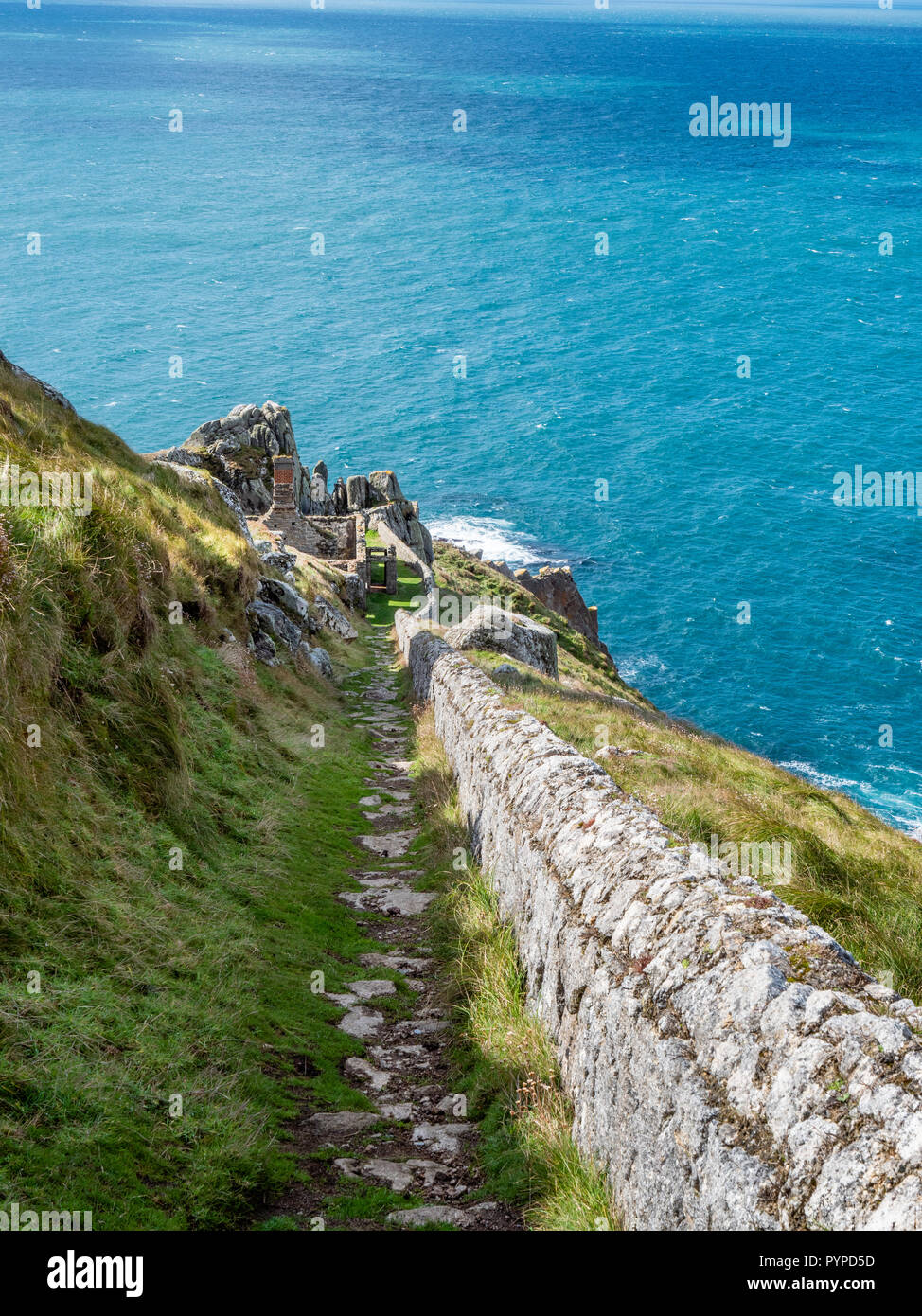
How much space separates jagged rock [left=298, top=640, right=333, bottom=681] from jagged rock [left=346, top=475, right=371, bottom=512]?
3759 cm

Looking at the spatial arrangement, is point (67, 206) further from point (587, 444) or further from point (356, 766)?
point (356, 766)

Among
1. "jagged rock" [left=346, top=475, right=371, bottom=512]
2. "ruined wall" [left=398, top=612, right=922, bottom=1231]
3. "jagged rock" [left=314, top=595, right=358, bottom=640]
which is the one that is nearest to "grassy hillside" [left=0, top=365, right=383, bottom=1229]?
"ruined wall" [left=398, top=612, right=922, bottom=1231]

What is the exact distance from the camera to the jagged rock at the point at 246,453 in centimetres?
4800

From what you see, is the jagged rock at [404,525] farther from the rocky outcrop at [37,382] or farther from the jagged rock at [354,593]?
the rocky outcrop at [37,382]

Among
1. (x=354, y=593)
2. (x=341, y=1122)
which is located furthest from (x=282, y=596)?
(x=341, y=1122)

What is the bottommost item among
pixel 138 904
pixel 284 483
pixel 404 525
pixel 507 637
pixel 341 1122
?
pixel 341 1122

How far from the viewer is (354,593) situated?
41.5 meters

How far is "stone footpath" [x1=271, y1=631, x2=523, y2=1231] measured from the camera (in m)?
6.00

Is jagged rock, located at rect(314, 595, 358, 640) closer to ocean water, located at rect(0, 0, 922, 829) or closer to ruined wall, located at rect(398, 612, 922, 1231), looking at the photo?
ruined wall, located at rect(398, 612, 922, 1231)

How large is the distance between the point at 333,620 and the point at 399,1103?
2613 centimetres

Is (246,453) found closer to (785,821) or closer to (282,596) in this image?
(282,596)

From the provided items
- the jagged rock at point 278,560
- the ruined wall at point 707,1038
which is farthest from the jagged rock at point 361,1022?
the jagged rock at point 278,560
